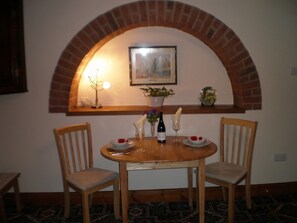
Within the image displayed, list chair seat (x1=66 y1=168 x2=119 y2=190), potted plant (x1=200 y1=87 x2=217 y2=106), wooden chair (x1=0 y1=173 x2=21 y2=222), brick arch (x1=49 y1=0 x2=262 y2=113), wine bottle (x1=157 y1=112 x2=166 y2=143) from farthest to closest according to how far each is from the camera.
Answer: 1. potted plant (x1=200 y1=87 x2=217 y2=106)
2. brick arch (x1=49 y1=0 x2=262 y2=113)
3. wine bottle (x1=157 y1=112 x2=166 y2=143)
4. wooden chair (x1=0 y1=173 x2=21 y2=222)
5. chair seat (x1=66 y1=168 x2=119 y2=190)

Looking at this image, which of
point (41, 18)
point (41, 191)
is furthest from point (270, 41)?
point (41, 191)

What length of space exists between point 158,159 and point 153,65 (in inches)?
56.9

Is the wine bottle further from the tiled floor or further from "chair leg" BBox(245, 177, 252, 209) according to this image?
"chair leg" BBox(245, 177, 252, 209)

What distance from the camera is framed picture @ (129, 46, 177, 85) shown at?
10.5ft

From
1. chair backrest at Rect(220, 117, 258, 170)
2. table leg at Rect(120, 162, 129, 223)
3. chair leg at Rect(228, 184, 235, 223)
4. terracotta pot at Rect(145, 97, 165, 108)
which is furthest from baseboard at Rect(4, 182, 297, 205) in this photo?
terracotta pot at Rect(145, 97, 165, 108)

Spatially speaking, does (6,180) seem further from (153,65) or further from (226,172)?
(226,172)

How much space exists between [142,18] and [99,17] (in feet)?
1.49

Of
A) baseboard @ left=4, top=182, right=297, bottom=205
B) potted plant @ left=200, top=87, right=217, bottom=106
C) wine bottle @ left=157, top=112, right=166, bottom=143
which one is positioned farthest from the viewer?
potted plant @ left=200, top=87, right=217, bottom=106

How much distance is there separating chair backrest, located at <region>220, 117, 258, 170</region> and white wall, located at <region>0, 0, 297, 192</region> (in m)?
0.12

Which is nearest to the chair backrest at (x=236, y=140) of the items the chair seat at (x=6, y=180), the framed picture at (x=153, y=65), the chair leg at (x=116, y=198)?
the framed picture at (x=153, y=65)

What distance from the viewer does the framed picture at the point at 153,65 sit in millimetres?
3213

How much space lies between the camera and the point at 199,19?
9.18ft

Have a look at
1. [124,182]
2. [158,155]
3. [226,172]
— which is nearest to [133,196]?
[124,182]

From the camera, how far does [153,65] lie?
3.24 m
